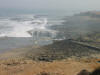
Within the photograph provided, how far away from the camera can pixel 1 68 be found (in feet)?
55.3

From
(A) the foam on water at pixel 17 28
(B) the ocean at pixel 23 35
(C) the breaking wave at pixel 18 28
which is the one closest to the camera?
(B) the ocean at pixel 23 35

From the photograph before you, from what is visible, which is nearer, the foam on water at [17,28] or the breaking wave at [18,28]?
the foam on water at [17,28]

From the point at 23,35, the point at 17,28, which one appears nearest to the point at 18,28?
the point at 17,28

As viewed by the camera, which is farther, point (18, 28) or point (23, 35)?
point (18, 28)

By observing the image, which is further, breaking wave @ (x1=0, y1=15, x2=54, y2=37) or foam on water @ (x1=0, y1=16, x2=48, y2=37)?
breaking wave @ (x1=0, y1=15, x2=54, y2=37)

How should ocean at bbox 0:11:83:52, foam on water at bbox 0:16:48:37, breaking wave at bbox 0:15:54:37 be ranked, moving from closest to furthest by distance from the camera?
ocean at bbox 0:11:83:52 < foam on water at bbox 0:16:48:37 < breaking wave at bbox 0:15:54:37

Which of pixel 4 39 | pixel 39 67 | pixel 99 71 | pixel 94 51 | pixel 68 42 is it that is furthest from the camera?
pixel 4 39

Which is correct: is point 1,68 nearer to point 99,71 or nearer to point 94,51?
point 99,71

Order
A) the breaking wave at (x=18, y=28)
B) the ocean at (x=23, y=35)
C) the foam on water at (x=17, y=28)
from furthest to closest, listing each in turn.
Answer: the breaking wave at (x=18, y=28)
the foam on water at (x=17, y=28)
the ocean at (x=23, y=35)

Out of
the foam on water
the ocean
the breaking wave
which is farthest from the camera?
the breaking wave

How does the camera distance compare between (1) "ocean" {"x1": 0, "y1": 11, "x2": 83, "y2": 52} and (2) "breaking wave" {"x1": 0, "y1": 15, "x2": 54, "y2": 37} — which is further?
(2) "breaking wave" {"x1": 0, "y1": 15, "x2": 54, "y2": 37}

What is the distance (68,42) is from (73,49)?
4.33 metres

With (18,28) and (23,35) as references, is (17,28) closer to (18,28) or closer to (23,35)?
(18,28)

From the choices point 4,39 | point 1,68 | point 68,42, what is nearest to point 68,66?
point 1,68
